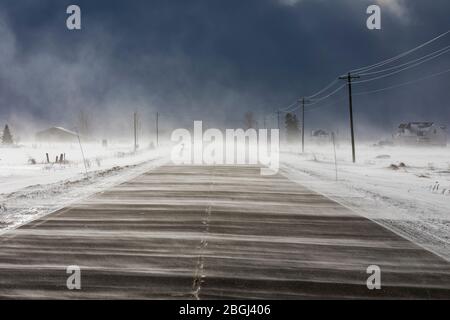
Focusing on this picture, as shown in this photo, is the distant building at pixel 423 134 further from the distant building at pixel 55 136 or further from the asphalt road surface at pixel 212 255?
the asphalt road surface at pixel 212 255

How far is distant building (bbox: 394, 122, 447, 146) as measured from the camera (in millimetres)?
97750

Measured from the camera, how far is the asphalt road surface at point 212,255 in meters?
5.22

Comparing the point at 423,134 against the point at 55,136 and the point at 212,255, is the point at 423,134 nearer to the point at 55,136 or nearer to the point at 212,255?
the point at 55,136

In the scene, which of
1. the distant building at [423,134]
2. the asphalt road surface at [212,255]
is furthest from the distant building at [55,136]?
the asphalt road surface at [212,255]

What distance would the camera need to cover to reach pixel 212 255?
6.74 m

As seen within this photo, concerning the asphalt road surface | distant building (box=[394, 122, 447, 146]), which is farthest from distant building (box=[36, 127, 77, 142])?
the asphalt road surface

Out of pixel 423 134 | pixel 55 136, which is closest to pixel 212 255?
pixel 423 134

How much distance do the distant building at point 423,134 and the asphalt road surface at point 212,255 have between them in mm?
95658

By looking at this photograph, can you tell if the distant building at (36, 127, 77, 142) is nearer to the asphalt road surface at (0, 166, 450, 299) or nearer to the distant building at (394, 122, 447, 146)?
the distant building at (394, 122, 447, 146)

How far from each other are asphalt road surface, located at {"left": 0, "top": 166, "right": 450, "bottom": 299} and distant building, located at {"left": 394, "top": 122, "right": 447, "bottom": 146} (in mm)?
95658

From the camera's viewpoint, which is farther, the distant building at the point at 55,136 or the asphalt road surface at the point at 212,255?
the distant building at the point at 55,136

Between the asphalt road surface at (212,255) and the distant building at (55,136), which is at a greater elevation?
the distant building at (55,136)
